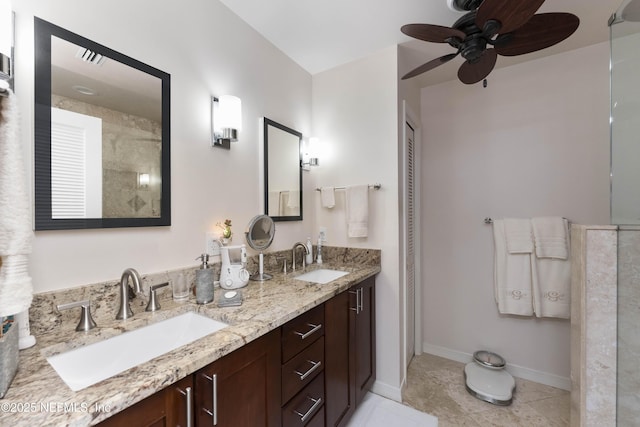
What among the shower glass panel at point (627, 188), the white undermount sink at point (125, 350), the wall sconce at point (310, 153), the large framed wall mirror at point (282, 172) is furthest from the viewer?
the wall sconce at point (310, 153)

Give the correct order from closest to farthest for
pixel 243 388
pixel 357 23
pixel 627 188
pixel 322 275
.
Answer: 1. pixel 243 388
2. pixel 627 188
3. pixel 357 23
4. pixel 322 275

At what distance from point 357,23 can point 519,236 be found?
200 cm

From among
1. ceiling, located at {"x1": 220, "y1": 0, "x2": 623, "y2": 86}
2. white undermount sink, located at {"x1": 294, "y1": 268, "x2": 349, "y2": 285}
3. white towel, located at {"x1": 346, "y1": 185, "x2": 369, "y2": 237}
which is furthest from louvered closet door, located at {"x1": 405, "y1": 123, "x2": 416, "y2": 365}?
white undermount sink, located at {"x1": 294, "y1": 268, "x2": 349, "y2": 285}

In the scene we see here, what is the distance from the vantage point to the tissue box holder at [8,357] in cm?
59

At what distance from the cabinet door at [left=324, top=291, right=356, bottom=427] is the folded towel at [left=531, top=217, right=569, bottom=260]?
62.1 inches

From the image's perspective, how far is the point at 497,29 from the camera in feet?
3.81

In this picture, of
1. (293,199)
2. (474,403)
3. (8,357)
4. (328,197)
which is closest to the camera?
(8,357)

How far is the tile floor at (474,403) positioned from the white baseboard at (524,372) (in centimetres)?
4

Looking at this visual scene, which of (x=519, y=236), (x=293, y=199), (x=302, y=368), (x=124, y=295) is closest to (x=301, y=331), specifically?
(x=302, y=368)

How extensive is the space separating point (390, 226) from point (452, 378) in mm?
1371

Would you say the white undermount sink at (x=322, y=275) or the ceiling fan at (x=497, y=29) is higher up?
the ceiling fan at (x=497, y=29)

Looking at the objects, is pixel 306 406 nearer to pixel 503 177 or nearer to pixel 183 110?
pixel 183 110

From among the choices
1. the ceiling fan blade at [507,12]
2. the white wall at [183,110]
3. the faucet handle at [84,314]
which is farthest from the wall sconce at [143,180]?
the ceiling fan blade at [507,12]

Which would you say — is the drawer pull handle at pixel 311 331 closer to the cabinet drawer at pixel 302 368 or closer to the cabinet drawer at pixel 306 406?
the cabinet drawer at pixel 302 368
